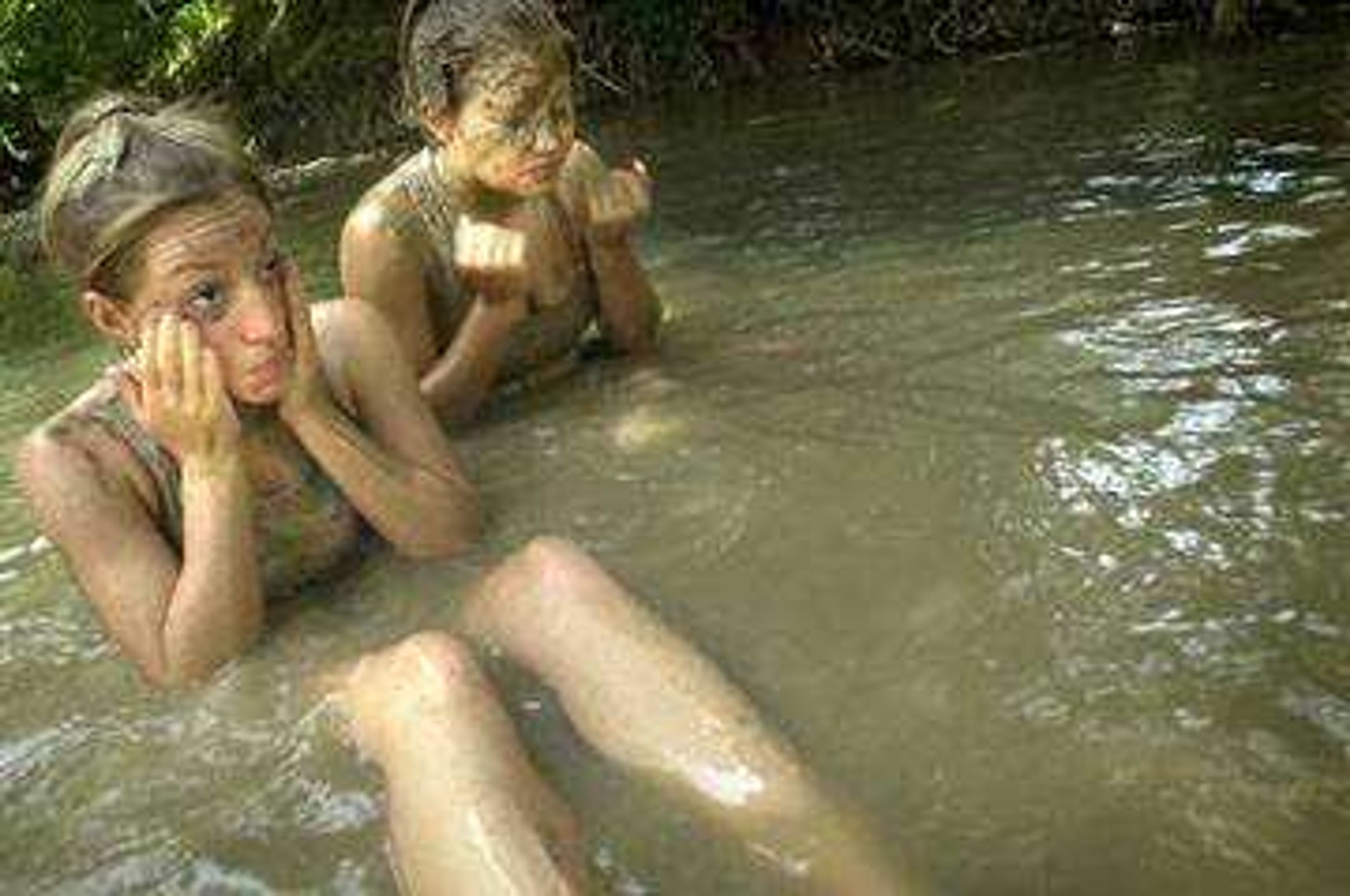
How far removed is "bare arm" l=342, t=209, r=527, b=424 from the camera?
4352 millimetres

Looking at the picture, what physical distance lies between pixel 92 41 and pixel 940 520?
39.2 ft

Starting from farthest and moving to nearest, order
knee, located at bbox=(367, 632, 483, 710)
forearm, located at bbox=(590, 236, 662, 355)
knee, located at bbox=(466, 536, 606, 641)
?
forearm, located at bbox=(590, 236, 662, 355)
knee, located at bbox=(466, 536, 606, 641)
knee, located at bbox=(367, 632, 483, 710)

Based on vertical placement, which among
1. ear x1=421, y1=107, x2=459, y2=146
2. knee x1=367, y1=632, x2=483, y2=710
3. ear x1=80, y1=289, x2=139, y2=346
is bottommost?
knee x1=367, y1=632, x2=483, y2=710

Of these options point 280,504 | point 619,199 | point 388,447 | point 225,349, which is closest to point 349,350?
point 388,447

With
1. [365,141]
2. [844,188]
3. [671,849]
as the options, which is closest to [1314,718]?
[671,849]

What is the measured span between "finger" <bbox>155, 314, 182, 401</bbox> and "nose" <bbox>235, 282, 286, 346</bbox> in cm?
11

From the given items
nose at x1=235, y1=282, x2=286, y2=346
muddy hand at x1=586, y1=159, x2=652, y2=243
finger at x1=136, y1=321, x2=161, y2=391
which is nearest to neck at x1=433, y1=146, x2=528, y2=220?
muddy hand at x1=586, y1=159, x2=652, y2=243

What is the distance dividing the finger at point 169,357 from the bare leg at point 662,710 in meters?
0.66

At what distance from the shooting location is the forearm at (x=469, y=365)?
14.2 feet

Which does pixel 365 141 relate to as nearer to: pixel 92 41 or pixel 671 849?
pixel 92 41

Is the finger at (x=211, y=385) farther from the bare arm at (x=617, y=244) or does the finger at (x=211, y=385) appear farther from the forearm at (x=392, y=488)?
the bare arm at (x=617, y=244)

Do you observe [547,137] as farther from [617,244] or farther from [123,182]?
[123,182]

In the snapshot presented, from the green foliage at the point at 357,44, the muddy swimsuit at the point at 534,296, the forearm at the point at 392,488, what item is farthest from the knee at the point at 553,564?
the green foliage at the point at 357,44

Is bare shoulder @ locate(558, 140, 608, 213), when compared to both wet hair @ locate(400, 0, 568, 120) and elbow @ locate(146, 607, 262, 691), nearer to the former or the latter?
wet hair @ locate(400, 0, 568, 120)
